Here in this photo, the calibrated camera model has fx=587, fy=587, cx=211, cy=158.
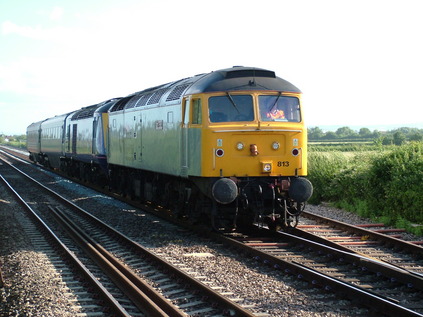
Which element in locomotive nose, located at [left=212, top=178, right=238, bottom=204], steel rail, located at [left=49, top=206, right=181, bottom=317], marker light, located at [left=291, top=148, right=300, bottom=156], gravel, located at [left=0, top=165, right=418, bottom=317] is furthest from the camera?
marker light, located at [left=291, top=148, right=300, bottom=156]

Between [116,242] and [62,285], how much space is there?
360cm

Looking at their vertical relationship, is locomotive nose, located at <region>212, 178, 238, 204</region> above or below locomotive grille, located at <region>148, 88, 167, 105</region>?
below

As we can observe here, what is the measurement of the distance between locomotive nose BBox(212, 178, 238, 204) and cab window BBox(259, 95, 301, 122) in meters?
1.63

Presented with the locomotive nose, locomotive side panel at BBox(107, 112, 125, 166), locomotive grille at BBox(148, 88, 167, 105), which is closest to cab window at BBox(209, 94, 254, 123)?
the locomotive nose

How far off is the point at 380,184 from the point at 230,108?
589 centimetres

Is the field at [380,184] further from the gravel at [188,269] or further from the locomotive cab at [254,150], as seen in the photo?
the gravel at [188,269]

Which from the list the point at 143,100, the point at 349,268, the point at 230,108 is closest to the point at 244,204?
the point at 230,108

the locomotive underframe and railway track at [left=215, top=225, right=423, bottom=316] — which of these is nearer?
railway track at [left=215, top=225, right=423, bottom=316]

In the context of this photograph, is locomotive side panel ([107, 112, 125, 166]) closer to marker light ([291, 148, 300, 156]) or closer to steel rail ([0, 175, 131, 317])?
steel rail ([0, 175, 131, 317])

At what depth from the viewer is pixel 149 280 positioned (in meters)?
8.66

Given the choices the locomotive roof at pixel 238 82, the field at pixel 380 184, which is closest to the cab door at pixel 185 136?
the locomotive roof at pixel 238 82

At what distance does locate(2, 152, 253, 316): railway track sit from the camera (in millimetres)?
6969

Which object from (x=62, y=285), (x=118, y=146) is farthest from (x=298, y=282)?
(x=118, y=146)

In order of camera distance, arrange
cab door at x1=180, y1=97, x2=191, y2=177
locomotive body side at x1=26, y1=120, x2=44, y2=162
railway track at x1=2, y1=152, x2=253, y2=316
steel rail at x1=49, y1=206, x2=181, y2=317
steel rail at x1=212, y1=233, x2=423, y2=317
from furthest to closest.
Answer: locomotive body side at x1=26, y1=120, x2=44, y2=162 → cab door at x1=180, y1=97, x2=191, y2=177 → railway track at x1=2, y1=152, x2=253, y2=316 → steel rail at x1=49, y1=206, x2=181, y2=317 → steel rail at x1=212, y1=233, x2=423, y2=317
